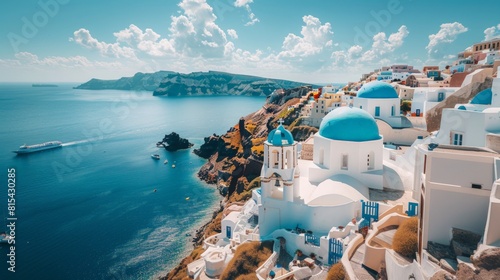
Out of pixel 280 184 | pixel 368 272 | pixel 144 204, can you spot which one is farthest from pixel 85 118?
pixel 368 272

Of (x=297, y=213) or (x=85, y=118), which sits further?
(x=85, y=118)

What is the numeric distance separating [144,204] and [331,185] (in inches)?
1226

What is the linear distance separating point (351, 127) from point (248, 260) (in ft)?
33.6

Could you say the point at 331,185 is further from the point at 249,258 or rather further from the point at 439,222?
the point at 439,222

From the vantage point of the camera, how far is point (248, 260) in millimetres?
16547

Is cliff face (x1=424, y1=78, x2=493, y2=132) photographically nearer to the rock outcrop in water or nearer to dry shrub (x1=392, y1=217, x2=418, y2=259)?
dry shrub (x1=392, y1=217, x2=418, y2=259)

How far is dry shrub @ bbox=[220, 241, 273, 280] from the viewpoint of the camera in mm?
16188

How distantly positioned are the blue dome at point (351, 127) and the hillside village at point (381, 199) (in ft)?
0.21

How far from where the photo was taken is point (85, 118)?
105 meters

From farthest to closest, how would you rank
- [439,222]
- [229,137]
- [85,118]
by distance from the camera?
[85,118], [229,137], [439,222]

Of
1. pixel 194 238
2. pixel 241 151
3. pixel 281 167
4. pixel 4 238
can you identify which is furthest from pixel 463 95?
pixel 4 238

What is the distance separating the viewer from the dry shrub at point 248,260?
53.1 feet

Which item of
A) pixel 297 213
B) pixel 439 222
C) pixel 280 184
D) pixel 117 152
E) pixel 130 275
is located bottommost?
pixel 130 275

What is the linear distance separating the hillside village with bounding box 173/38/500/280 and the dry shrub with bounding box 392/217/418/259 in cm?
3
